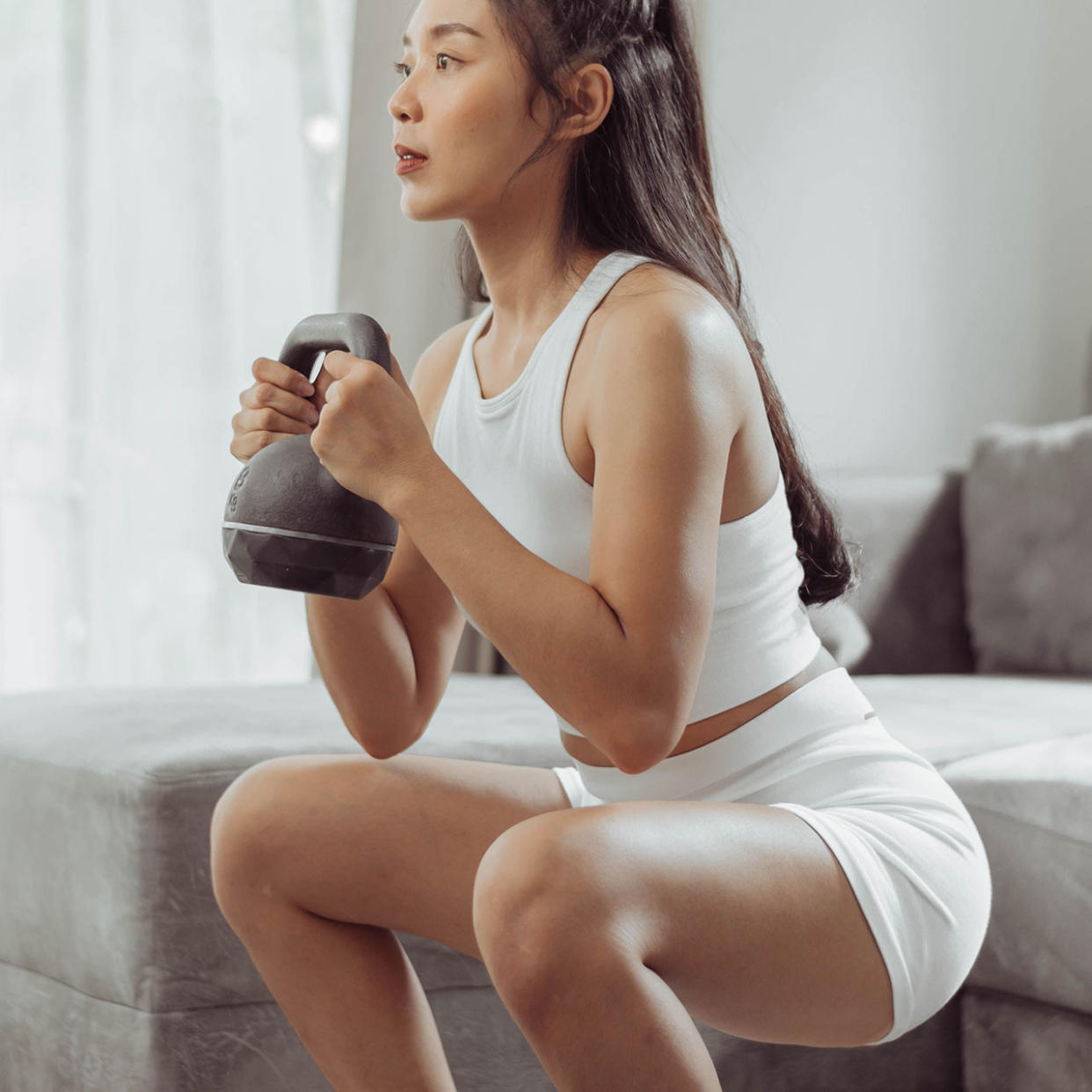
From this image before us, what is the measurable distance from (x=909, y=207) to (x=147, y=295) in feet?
5.32

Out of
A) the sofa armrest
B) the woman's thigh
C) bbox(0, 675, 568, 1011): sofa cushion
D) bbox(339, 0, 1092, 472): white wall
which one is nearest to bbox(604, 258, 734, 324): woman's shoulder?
the woman's thigh

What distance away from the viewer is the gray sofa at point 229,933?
4.22 feet

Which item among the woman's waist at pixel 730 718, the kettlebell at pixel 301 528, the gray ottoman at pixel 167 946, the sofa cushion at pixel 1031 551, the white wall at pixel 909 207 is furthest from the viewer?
the white wall at pixel 909 207

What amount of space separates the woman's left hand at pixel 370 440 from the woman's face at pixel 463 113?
0.56ft

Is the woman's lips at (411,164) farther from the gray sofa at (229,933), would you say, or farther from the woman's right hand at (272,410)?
the gray sofa at (229,933)

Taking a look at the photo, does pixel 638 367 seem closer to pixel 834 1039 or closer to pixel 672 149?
pixel 672 149

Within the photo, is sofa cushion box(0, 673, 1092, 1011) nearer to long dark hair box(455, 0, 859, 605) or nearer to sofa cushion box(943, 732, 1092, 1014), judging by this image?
sofa cushion box(943, 732, 1092, 1014)

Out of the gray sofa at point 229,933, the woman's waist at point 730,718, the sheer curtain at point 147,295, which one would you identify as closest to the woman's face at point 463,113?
the woman's waist at point 730,718

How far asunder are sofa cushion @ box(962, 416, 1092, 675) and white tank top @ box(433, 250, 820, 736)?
144 cm

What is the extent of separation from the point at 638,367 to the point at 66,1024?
89 centimetres

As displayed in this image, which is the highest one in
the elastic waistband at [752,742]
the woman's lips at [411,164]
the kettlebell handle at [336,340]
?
the woman's lips at [411,164]

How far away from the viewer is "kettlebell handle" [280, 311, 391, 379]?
3.34ft

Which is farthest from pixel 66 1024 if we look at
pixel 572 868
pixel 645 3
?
pixel 645 3

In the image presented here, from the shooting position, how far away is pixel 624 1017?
2.78 ft
